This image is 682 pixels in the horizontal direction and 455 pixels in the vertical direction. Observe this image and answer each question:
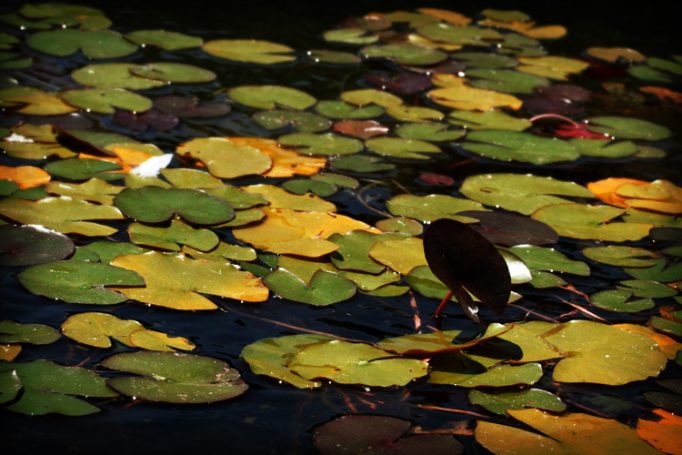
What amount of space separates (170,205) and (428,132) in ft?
3.52

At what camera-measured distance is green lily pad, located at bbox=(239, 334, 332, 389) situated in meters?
1.82

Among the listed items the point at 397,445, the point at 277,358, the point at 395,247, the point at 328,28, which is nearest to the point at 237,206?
the point at 395,247

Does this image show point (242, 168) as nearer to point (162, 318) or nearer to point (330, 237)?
point (330, 237)

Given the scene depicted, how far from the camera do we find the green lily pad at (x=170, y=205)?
7.94 feet

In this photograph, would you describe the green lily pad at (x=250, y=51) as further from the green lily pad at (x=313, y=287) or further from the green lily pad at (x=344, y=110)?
the green lily pad at (x=313, y=287)

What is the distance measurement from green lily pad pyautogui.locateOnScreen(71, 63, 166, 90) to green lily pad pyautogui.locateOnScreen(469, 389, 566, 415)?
1.99m

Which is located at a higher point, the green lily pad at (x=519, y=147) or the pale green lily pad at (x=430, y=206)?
the green lily pad at (x=519, y=147)

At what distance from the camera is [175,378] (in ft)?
5.82

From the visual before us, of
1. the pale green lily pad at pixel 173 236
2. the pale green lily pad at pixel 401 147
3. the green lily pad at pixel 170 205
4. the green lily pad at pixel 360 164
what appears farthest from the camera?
the pale green lily pad at pixel 401 147

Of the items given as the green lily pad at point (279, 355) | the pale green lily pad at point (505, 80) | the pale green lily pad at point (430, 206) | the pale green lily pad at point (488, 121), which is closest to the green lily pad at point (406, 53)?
the pale green lily pad at point (505, 80)

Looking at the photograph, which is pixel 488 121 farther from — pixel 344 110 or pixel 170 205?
pixel 170 205

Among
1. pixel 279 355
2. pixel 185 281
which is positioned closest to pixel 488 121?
pixel 185 281

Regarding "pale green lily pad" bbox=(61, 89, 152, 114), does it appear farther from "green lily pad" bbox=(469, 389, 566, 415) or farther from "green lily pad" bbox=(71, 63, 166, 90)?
"green lily pad" bbox=(469, 389, 566, 415)

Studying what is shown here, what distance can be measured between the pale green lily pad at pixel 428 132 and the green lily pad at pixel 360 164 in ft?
0.80
